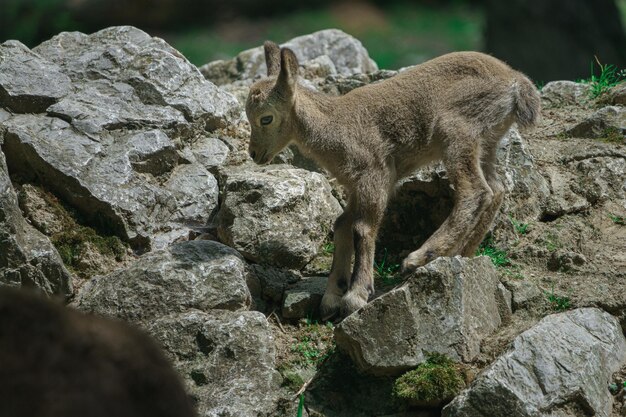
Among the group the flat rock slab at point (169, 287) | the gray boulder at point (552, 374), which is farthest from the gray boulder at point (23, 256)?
the gray boulder at point (552, 374)

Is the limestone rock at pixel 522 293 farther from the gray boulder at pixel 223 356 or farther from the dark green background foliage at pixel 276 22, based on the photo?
the dark green background foliage at pixel 276 22

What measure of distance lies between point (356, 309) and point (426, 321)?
0.91 m

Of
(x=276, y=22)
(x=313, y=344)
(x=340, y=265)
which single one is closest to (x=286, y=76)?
(x=340, y=265)

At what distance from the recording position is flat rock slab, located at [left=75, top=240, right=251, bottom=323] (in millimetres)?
8016

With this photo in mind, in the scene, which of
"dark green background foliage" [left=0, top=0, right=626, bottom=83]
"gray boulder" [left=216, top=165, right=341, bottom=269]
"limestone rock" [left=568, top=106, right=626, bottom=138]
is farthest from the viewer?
"dark green background foliage" [left=0, top=0, right=626, bottom=83]

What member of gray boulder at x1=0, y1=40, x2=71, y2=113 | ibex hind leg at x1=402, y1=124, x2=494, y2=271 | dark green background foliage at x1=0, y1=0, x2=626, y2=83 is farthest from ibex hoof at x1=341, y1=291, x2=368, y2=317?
dark green background foliage at x1=0, y1=0, x2=626, y2=83

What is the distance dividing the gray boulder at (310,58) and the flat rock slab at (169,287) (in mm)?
4889

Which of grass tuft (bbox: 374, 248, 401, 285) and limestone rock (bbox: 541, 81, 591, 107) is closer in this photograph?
grass tuft (bbox: 374, 248, 401, 285)

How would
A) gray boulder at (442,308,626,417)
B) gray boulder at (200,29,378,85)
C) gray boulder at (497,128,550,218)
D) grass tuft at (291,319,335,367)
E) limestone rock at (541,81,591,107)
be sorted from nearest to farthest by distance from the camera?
gray boulder at (442,308,626,417) < grass tuft at (291,319,335,367) < gray boulder at (497,128,550,218) < limestone rock at (541,81,591,107) < gray boulder at (200,29,378,85)

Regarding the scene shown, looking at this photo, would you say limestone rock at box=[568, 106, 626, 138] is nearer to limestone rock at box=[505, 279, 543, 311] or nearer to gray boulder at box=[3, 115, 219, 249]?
limestone rock at box=[505, 279, 543, 311]

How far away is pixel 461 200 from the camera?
8789mm

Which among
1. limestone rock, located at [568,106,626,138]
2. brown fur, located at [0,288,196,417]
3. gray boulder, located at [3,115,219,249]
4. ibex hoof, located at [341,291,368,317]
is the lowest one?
ibex hoof, located at [341,291,368,317]

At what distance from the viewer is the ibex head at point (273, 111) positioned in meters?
9.54

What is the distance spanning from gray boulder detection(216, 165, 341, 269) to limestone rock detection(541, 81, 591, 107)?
3599 millimetres
